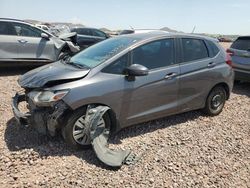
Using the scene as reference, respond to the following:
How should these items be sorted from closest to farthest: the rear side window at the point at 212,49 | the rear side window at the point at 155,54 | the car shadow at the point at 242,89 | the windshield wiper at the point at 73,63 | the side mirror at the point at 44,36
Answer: the windshield wiper at the point at 73,63
the rear side window at the point at 155,54
the rear side window at the point at 212,49
the car shadow at the point at 242,89
the side mirror at the point at 44,36

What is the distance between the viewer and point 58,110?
4145 millimetres

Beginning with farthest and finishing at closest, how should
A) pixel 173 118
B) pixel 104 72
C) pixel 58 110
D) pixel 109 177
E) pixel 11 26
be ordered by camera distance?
1. pixel 11 26
2. pixel 173 118
3. pixel 104 72
4. pixel 58 110
5. pixel 109 177

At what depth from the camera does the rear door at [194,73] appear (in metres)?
5.41

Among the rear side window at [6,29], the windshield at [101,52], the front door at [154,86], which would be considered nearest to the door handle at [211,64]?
the front door at [154,86]

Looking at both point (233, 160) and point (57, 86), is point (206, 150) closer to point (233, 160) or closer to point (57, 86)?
point (233, 160)

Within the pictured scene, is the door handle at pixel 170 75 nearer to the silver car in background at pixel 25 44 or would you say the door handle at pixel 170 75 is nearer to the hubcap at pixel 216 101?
the hubcap at pixel 216 101

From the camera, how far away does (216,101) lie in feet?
20.2

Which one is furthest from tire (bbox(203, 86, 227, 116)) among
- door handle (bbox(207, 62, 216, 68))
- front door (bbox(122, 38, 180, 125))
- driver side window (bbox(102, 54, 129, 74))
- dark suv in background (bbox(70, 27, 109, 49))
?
dark suv in background (bbox(70, 27, 109, 49))

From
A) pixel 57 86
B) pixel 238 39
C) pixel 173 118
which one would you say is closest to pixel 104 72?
pixel 57 86

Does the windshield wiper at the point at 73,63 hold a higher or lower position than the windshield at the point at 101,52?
lower

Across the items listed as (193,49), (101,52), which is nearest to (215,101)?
(193,49)

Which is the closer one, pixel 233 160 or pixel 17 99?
pixel 233 160

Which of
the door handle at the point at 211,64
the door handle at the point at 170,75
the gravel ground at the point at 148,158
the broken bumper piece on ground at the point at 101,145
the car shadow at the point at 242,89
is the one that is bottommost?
the car shadow at the point at 242,89

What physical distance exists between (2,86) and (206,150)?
17.5ft
